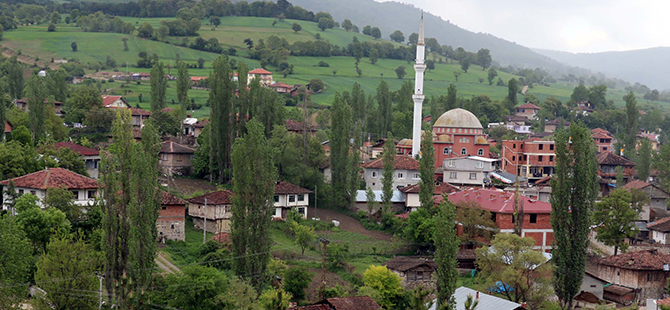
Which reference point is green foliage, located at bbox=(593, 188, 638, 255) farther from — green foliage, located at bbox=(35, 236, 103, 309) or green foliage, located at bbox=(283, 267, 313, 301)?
green foliage, located at bbox=(35, 236, 103, 309)

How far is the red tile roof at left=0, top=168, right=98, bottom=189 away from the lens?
3775cm

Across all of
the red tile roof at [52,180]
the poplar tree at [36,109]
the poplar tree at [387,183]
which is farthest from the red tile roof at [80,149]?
the poplar tree at [387,183]

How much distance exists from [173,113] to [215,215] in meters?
25.2

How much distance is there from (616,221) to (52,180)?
108 ft

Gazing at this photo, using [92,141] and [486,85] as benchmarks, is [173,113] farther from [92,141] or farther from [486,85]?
[486,85]

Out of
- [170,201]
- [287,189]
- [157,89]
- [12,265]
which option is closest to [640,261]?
[287,189]

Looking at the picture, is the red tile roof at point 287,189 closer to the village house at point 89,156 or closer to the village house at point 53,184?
the village house at point 53,184

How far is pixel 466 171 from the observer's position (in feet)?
192

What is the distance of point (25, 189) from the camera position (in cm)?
3800

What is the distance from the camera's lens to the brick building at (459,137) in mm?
63031

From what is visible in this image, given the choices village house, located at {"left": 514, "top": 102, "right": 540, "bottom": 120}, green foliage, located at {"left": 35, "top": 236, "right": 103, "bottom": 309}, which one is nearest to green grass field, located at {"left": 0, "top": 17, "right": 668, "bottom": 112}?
village house, located at {"left": 514, "top": 102, "right": 540, "bottom": 120}

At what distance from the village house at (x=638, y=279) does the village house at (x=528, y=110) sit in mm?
64612

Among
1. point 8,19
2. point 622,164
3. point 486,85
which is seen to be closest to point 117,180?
point 622,164

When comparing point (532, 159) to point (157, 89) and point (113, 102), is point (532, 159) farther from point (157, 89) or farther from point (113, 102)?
point (113, 102)
